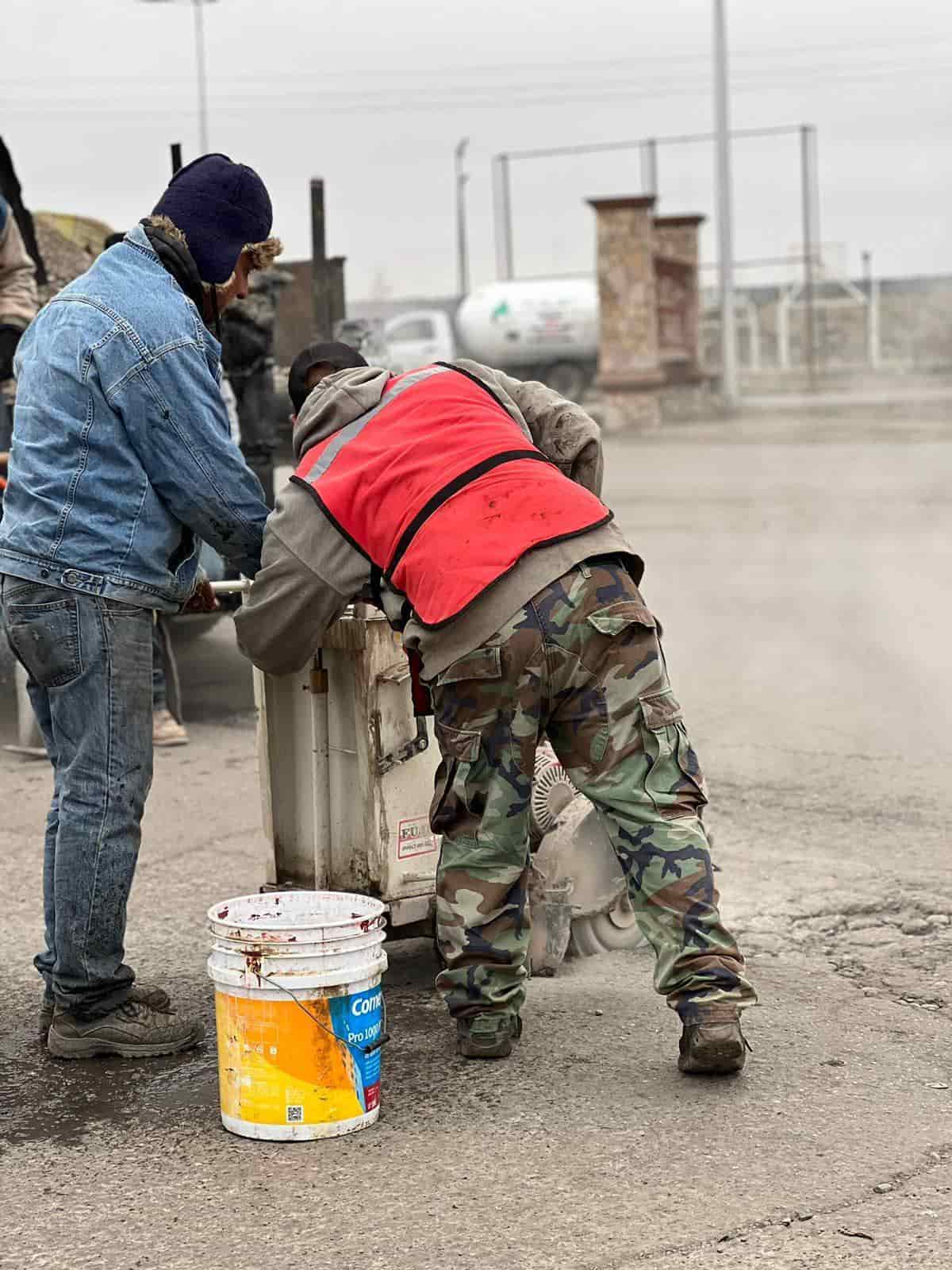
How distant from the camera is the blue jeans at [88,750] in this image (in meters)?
3.79

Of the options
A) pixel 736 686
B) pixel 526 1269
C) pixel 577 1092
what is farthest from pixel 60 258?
pixel 526 1269

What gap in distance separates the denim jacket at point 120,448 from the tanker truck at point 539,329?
3084 cm

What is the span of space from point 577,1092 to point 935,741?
3726 millimetres

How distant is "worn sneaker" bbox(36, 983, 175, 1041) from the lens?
4.09 meters

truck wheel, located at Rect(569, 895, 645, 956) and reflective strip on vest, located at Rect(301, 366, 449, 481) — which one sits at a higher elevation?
reflective strip on vest, located at Rect(301, 366, 449, 481)

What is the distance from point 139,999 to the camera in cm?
408

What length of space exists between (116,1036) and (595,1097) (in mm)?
1097

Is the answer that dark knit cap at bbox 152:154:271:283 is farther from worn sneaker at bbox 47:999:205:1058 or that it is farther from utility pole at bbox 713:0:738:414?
utility pole at bbox 713:0:738:414

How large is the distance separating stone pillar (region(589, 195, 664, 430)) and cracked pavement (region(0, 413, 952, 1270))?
66.1ft

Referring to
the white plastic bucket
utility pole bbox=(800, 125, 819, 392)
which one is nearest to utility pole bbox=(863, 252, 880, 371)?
utility pole bbox=(800, 125, 819, 392)

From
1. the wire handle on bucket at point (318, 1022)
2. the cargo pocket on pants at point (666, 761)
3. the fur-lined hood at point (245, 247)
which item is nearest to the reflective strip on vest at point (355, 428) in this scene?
the fur-lined hood at point (245, 247)

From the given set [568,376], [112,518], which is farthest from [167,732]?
[568,376]

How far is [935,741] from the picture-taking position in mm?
7031

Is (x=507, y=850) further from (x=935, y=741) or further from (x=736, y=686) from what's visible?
(x=736, y=686)
